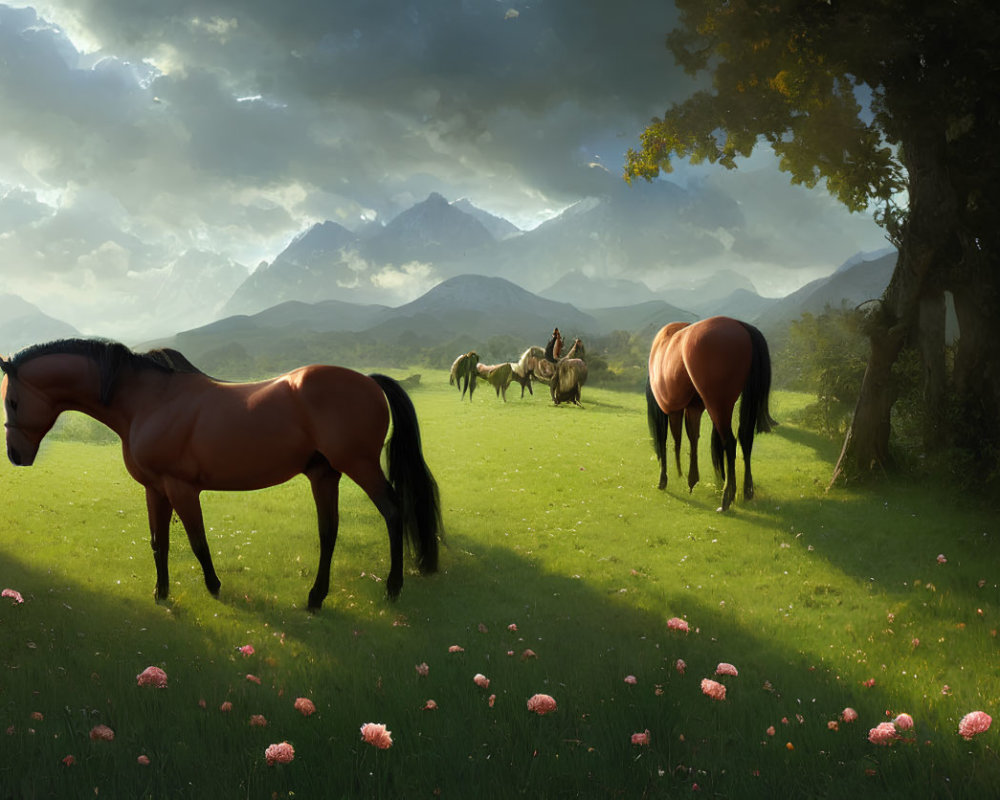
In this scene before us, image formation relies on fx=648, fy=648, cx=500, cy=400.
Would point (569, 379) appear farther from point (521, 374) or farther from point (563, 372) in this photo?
point (521, 374)

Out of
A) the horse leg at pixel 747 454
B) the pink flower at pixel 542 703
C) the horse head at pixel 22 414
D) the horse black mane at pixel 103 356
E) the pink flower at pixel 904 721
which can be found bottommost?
the pink flower at pixel 542 703

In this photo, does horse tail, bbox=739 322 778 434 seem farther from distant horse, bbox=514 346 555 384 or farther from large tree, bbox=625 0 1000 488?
distant horse, bbox=514 346 555 384

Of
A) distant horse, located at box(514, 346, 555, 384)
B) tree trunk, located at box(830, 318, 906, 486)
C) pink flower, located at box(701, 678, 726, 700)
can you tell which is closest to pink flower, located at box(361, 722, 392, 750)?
pink flower, located at box(701, 678, 726, 700)

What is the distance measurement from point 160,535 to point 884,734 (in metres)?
6.03

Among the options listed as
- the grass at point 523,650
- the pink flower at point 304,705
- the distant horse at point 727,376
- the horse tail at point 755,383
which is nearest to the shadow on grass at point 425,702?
the grass at point 523,650

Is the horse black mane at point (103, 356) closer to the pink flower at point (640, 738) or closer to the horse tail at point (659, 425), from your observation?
the pink flower at point (640, 738)

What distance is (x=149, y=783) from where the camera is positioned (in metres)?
3.28

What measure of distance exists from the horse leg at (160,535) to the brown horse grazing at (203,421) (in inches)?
1.1

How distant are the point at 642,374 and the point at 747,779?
132 ft

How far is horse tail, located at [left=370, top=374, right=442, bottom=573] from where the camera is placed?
6273mm

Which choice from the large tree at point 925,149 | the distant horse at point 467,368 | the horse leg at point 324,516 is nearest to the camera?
the horse leg at point 324,516

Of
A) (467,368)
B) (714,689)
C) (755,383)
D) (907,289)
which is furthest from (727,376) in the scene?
(467,368)

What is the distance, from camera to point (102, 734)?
11.6ft

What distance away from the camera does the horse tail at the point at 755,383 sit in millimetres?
9883
